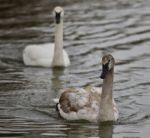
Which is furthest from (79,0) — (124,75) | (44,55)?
(124,75)

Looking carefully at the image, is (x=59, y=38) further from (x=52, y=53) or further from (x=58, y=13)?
(x=58, y=13)

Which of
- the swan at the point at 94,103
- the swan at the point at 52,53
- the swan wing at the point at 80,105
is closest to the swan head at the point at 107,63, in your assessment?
the swan at the point at 94,103

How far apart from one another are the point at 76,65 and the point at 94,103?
189 inches

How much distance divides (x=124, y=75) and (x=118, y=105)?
8.11 feet

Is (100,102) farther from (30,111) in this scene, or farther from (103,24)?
(103,24)

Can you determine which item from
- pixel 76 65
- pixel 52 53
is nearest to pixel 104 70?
pixel 76 65

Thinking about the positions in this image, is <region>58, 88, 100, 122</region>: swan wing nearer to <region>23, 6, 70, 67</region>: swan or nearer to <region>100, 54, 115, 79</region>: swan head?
<region>100, 54, 115, 79</region>: swan head

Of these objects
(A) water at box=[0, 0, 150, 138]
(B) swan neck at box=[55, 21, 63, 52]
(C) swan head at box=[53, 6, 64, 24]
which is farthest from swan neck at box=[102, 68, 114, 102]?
(C) swan head at box=[53, 6, 64, 24]

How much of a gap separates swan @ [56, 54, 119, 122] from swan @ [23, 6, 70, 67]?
4.71 meters

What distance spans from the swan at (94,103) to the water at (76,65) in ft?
0.54

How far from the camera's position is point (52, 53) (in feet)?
65.0

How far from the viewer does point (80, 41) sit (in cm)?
2145

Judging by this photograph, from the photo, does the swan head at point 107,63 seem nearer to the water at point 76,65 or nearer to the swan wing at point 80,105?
the swan wing at point 80,105

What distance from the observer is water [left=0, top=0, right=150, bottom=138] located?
14.0 metres
